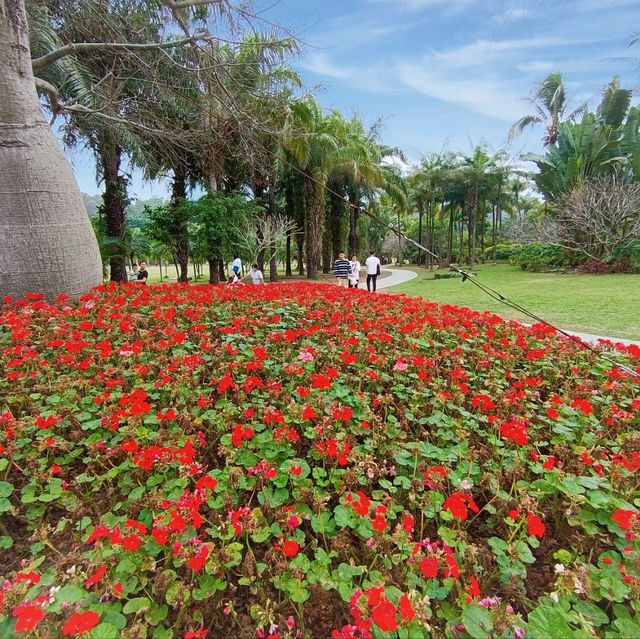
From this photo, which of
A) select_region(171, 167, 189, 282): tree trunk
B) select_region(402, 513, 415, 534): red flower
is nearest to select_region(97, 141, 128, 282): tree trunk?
select_region(171, 167, 189, 282): tree trunk

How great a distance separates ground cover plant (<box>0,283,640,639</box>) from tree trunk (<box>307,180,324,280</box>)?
18.5 metres

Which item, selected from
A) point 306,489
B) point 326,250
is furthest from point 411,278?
point 306,489

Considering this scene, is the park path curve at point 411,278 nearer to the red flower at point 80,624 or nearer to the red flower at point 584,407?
the red flower at point 584,407

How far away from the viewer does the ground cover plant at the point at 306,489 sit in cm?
125

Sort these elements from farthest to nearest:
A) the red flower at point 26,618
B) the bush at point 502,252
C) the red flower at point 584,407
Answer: the bush at point 502,252 < the red flower at point 584,407 < the red flower at point 26,618

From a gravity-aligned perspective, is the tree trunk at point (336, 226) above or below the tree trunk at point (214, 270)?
above

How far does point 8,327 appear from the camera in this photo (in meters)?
3.25

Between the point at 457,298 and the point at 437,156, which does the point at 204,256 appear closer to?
the point at 457,298

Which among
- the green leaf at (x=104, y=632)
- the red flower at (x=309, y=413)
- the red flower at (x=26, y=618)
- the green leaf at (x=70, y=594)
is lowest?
the green leaf at (x=104, y=632)

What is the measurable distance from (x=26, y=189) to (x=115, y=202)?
9280 mm

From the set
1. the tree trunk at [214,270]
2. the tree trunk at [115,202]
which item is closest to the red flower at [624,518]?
the tree trunk at [115,202]

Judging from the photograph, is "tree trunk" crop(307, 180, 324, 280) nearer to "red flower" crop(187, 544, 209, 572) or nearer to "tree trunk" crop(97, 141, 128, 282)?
Answer: "tree trunk" crop(97, 141, 128, 282)

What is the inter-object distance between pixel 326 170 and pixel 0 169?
16.3m

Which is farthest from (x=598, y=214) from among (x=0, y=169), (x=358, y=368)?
(x=0, y=169)
